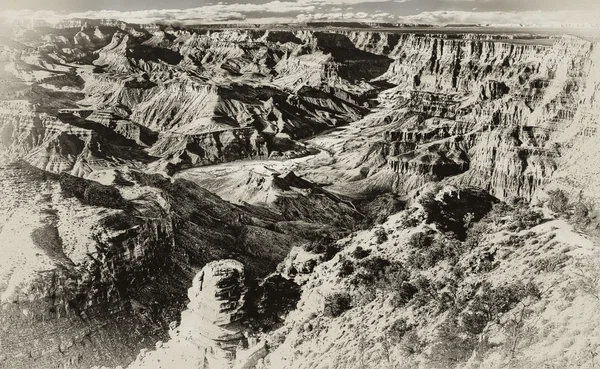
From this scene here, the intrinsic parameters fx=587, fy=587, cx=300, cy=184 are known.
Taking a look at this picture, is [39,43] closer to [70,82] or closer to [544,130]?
[70,82]

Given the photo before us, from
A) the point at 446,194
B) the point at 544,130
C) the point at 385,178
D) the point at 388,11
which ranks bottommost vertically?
the point at 385,178

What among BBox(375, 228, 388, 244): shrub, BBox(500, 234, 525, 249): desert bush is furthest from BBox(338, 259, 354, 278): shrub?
BBox(500, 234, 525, 249): desert bush

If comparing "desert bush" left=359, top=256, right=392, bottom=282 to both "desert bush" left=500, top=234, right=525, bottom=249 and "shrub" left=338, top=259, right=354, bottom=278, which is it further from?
"desert bush" left=500, top=234, right=525, bottom=249

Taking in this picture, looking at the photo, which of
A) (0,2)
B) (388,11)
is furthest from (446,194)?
(388,11)

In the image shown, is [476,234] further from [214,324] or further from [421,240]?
[214,324]

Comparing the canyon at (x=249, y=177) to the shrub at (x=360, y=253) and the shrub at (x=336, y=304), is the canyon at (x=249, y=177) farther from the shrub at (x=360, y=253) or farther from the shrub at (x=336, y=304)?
the shrub at (x=360, y=253)

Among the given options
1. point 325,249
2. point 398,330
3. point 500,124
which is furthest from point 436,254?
point 500,124
